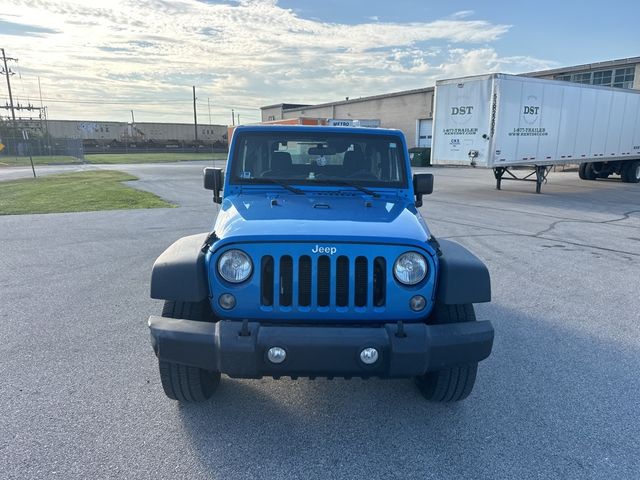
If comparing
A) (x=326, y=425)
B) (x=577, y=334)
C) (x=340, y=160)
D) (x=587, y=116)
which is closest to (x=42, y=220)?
(x=340, y=160)

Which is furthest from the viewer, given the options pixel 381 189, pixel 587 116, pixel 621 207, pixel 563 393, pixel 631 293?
pixel 587 116

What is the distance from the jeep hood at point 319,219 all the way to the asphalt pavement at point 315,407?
4.01 ft

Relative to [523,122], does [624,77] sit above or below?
above

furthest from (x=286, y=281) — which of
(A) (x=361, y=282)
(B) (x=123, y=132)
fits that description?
(B) (x=123, y=132)

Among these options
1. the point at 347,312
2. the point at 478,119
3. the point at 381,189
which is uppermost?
the point at 478,119

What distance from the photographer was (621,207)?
13508 millimetres

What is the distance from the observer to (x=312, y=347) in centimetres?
254

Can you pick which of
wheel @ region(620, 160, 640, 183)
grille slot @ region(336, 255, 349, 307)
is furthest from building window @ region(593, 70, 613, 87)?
grille slot @ region(336, 255, 349, 307)

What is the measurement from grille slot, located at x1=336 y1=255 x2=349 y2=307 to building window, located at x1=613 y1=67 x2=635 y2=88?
106 ft

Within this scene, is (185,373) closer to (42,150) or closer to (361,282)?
(361,282)

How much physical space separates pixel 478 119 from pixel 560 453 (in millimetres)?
13409

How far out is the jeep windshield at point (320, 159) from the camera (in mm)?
4016

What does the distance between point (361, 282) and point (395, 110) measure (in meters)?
42.0

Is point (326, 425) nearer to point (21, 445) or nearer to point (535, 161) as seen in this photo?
point (21, 445)
